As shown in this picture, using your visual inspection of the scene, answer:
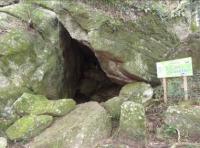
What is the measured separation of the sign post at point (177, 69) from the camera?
571 cm

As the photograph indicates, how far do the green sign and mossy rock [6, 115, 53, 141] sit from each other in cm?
231

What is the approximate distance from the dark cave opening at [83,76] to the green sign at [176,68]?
2704mm

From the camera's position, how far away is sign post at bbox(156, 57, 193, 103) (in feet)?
18.7

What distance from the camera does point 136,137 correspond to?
17.3 ft

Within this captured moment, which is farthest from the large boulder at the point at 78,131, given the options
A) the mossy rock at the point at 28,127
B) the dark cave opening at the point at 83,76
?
the dark cave opening at the point at 83,76

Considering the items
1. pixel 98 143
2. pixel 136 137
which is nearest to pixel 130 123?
pixel 136 137

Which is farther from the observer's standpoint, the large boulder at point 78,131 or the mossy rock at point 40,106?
the mossy rock at point 40,106

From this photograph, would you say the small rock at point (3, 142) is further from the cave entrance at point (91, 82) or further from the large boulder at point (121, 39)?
the cave entrance at point (91, 82)

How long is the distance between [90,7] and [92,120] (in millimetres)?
2886

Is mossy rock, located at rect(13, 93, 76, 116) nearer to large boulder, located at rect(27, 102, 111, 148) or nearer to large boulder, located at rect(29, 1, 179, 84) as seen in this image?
large boulder, located at rect(27, 102, 111, 148)

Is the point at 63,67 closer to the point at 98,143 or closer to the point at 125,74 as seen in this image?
the point at 125,74

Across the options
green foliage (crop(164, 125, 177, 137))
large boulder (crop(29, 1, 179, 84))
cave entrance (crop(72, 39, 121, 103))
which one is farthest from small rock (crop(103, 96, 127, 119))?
cave entrance (crop(72, 39, 121, 103))

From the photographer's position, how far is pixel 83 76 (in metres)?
Answer: 9.64

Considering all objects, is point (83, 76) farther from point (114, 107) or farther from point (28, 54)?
point (114, 107)
